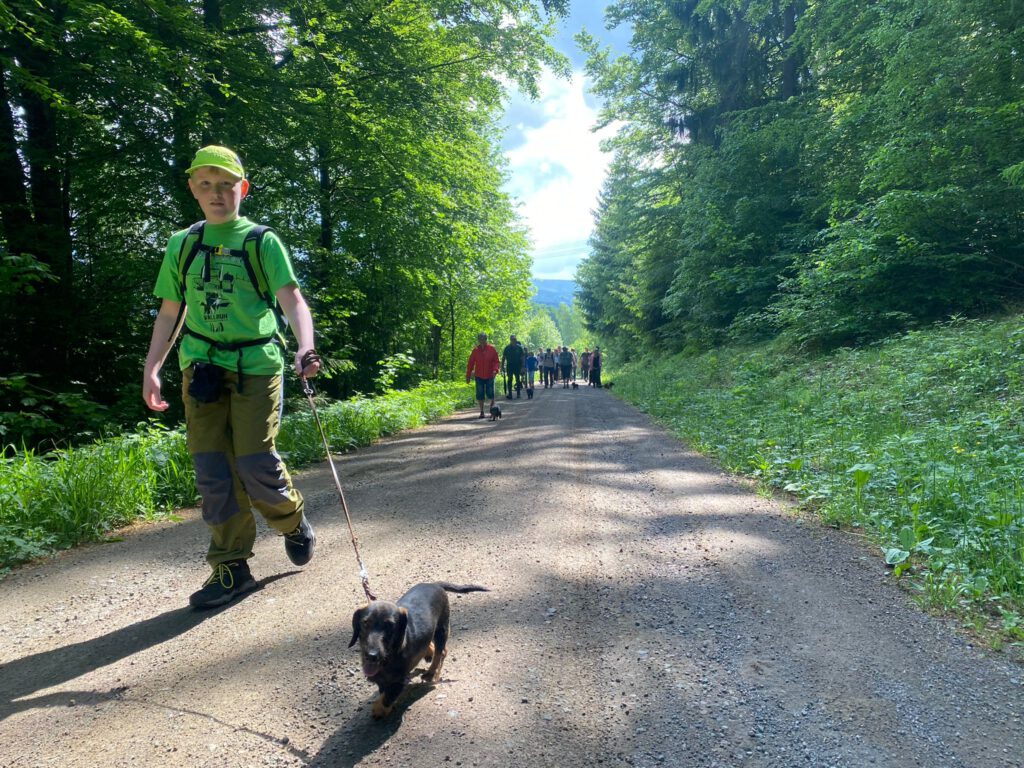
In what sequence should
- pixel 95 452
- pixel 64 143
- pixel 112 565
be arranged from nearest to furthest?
pixel 112 565, pixel 95 452, pixel 64 143

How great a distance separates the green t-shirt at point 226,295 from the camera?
9.48 feet

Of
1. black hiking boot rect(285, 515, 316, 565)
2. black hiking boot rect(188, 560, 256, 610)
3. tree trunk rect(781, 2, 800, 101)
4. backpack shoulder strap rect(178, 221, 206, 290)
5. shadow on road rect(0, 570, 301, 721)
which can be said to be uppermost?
tree trunk rect(781, 2, 800, 101)

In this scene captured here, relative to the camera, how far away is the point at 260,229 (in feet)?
9.87

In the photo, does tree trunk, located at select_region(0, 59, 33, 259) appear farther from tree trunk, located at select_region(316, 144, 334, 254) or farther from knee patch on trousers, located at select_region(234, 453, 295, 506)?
knee patch on trousers, located at select_region(234, 453, 295, 506)

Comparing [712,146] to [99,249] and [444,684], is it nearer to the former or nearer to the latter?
[99,249]

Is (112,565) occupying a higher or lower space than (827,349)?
lower

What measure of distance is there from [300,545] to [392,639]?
1.60m

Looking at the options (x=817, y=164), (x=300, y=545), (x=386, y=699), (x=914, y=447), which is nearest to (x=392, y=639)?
(x=386, y=699)

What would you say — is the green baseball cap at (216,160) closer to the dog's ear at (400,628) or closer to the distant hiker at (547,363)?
the dog's ear at (400,628)

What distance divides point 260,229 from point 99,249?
9.09 m

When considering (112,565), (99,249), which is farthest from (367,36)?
(112,565)

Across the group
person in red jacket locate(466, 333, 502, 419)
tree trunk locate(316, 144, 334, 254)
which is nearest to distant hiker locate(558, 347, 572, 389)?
Answer: person in red jacket locate(466, 333, 502, 419)

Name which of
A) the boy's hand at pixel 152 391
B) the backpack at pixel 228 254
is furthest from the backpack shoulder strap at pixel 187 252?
the boy's hand at pixel 152 391

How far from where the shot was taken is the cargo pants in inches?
116
